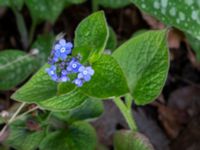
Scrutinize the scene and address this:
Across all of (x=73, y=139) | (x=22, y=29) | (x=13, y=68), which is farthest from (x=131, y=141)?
(x=22, y=29)

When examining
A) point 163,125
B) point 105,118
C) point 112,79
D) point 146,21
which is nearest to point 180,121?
point 163,125

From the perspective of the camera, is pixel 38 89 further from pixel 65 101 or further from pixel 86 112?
pixel 86 112

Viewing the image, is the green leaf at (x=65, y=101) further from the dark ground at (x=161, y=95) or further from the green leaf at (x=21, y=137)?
the dark ground at (x=161, y=95)

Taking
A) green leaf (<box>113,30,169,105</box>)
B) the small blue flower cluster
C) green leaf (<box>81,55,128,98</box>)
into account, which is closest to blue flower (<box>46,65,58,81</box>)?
the small blue flower cluster

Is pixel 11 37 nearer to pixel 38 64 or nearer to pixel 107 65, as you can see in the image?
pixel 38 64

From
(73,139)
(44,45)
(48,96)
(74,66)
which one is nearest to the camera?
(74,66)

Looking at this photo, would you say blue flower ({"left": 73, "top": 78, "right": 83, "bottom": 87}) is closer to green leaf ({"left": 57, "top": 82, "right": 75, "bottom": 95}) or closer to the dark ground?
green leaf ({"left": 57, "top": 82, "right": 75, "bottom": 95})
